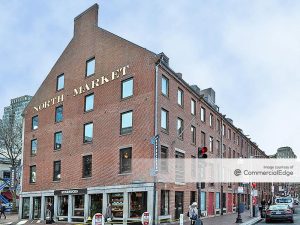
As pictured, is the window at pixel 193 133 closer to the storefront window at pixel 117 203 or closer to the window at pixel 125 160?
the window at pixel 125 160

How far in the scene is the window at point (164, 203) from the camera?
1094 inches

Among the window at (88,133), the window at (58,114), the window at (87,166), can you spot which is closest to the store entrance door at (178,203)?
the window at (87,166)

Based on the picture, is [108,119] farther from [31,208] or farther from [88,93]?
[31,208]

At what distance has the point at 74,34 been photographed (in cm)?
3709

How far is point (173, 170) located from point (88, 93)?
10.0 metres

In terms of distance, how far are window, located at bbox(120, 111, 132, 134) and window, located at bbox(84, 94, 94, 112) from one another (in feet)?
14.1

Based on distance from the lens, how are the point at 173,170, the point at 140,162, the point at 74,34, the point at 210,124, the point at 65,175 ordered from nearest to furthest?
1. the point at 140,162
2. the point at 173,170
3. the point at 65,175
4. the point at 74,34
5. the point at 210,124

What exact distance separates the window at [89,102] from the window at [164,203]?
31.7 ft

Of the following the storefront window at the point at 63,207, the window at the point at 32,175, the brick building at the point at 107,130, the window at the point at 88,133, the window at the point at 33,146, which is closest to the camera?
the brick building at the point at 107,130

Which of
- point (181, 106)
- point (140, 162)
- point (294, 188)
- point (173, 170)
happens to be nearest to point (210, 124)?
point (181, 106)

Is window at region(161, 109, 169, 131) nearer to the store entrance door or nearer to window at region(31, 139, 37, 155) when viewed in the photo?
the store entrance door

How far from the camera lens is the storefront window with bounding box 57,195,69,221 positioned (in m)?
33.9

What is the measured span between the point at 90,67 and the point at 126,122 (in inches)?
290

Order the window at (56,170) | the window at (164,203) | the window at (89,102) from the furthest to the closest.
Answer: the window at (56,170)
the window at (89,102)
the window at (164,203)
